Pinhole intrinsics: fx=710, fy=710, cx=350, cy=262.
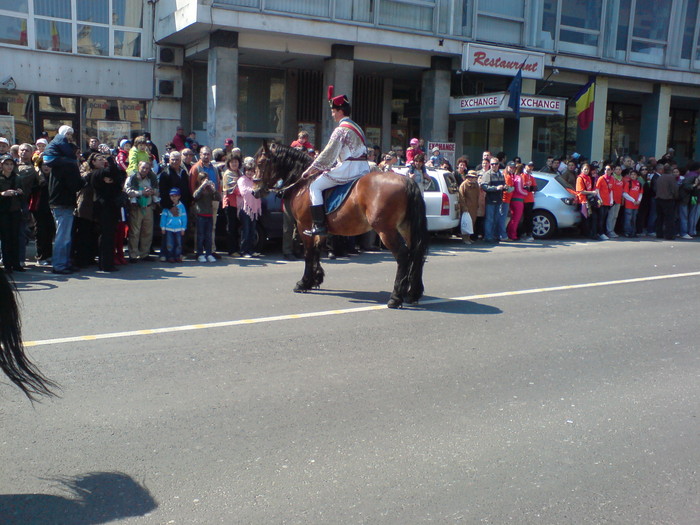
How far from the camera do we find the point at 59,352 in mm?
6637

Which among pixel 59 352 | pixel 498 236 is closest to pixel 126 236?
pixel 59 352

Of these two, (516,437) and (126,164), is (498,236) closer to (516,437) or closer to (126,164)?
(126,164)

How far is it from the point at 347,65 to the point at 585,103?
9972mm

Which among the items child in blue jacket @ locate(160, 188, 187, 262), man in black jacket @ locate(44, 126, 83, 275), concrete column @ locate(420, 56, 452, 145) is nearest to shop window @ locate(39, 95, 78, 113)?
child in blue jacket @ locate(160, 188, 187, 262)

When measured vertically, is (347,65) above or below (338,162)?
above

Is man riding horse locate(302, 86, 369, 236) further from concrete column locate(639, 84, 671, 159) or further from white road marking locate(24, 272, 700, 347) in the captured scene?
concrete column locate(639, 84, 671, 159)

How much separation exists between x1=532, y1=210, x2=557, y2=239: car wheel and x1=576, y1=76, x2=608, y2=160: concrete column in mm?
10526

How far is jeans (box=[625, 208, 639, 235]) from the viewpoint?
18.8 meters

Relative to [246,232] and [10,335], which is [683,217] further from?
[10,335]

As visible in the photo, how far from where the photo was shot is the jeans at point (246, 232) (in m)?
13.5

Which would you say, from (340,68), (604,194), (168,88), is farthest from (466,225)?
(168,88)

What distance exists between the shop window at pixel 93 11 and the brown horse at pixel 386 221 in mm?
14459

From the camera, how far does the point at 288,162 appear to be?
10195 millimetres

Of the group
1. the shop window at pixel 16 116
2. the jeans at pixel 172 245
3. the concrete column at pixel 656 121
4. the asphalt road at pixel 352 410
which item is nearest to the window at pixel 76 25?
the shop window at pixel 16 116
